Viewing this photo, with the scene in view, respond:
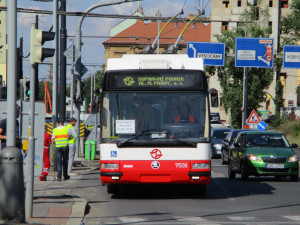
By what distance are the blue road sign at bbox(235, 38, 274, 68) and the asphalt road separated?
1809cm

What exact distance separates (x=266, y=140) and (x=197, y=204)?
8666 millimetres

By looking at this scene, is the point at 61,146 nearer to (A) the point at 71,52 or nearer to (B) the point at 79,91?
Answer: (B) the point at 79,91

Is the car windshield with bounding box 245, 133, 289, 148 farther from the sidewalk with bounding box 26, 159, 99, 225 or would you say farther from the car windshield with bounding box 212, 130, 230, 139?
the car windshield with bounding box 212, 130, 230, 139

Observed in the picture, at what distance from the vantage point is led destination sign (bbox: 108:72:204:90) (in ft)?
53.5

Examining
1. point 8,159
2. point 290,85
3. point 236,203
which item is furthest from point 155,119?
point 290,85

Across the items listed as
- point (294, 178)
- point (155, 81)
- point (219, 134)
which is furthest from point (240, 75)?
point (155, 81)

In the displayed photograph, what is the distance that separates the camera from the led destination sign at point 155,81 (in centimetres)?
1630

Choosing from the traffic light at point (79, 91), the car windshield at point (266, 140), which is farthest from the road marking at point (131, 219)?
the traffic light at point (79, 91)

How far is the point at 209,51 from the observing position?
40531 mm

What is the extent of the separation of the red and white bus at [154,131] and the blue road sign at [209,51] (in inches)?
948

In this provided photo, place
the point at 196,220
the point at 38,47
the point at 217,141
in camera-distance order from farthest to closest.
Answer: the point at 217,141 < the point at 196,220 < the point at 38,47

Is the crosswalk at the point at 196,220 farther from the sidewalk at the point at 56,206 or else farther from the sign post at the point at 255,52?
the sign post at the point at 255,52

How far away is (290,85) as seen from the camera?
102 metres

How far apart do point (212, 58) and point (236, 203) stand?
2534cm
